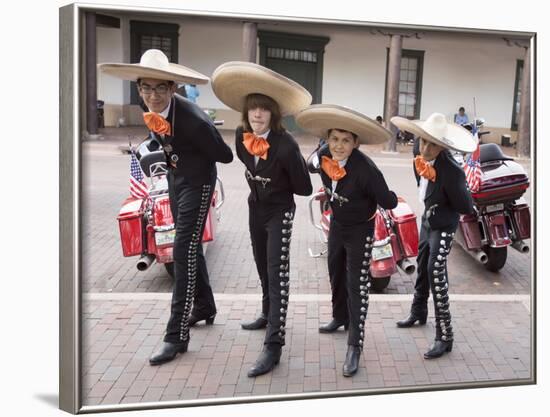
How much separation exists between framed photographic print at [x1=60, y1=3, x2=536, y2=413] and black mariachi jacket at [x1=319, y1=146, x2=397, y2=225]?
0.07 feet

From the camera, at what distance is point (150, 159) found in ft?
11.5

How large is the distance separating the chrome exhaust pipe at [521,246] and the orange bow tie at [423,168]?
1.02m

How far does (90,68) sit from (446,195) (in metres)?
2.06

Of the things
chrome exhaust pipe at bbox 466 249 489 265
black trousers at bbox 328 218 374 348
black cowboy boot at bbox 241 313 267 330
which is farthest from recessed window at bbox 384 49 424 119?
black cowboy boot at bbox 241 313 267 330

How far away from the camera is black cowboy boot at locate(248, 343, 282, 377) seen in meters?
3.49

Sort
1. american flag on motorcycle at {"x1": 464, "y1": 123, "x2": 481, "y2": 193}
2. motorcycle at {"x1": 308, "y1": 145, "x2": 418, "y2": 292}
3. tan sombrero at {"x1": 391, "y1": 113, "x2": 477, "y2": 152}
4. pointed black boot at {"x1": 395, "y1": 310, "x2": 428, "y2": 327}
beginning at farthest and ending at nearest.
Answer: pointed black boot at {"x1": 395, "y1": 310, "x2": 428, "y2": 327}
american flag on motorcycle at {"x1": 464, "y1": 123, "x2": 481, "y2": 193}
motorcycle at {"x1": 308, "y1": 145, "x2": 418, "y2": 292}
tan sombrero at {"x1": 391, "y1": 113, "x2": 477, "y2": 152}

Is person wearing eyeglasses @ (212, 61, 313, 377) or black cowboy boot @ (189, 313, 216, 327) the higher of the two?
person wearing eyeglasses @ (212, 61, 313, 377)

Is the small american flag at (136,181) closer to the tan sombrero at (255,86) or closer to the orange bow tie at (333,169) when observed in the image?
the tan sombrero at (255,86)

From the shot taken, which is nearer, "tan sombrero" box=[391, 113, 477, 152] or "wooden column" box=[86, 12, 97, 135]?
"wooden column" box=[86, 12, 97, 135]

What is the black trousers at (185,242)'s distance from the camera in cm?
348

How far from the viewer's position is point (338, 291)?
3.72 m

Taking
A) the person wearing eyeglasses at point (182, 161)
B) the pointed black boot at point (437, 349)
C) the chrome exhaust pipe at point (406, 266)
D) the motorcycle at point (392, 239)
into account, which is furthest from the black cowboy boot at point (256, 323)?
the pointed black boot at point (437, 349)

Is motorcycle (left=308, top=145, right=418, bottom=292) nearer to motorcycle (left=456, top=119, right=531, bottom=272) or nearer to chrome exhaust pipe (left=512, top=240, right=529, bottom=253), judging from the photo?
motorcycle (left=456, top=119, right=531, bottom=272)

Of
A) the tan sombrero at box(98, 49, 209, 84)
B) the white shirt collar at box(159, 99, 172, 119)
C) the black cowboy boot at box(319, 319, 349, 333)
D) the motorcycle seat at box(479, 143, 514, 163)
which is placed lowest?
the black cowboy boot at box(319, 319, 349, 333)
